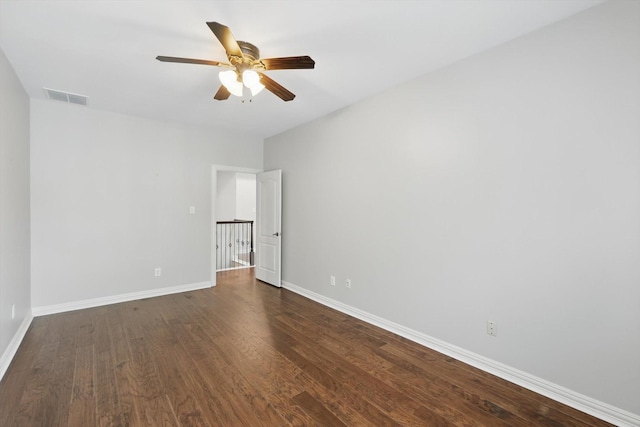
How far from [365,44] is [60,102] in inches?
157

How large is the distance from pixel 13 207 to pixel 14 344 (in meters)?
1.33

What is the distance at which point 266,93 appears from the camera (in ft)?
11.2

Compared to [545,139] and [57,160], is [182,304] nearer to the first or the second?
[57,160]

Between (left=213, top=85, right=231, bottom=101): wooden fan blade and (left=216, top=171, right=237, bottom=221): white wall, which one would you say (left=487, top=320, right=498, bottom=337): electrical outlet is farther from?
(left=216, top=171, right=237, bottom=221): white wall

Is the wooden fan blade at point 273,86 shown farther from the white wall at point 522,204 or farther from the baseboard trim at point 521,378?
the baseboard trim at point 521,378

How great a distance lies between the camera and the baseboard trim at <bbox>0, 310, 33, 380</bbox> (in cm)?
240

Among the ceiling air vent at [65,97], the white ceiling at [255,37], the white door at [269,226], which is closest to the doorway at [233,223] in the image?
the white door at [269,226]

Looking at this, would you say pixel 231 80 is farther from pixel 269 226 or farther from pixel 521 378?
pixel 521 378

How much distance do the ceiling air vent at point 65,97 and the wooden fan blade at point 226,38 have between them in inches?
107

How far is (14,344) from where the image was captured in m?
2.72

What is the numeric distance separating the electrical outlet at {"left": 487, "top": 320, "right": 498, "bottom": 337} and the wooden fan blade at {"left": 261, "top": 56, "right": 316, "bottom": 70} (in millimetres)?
2606

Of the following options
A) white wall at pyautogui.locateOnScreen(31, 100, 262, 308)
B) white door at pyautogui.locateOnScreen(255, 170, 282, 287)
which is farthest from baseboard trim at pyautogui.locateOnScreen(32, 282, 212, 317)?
white door at pyautogui.locateOnScreen(255, 170, 282, 287)

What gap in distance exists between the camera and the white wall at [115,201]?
3.67m

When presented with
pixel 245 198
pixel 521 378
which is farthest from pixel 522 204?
pixel 245 198
